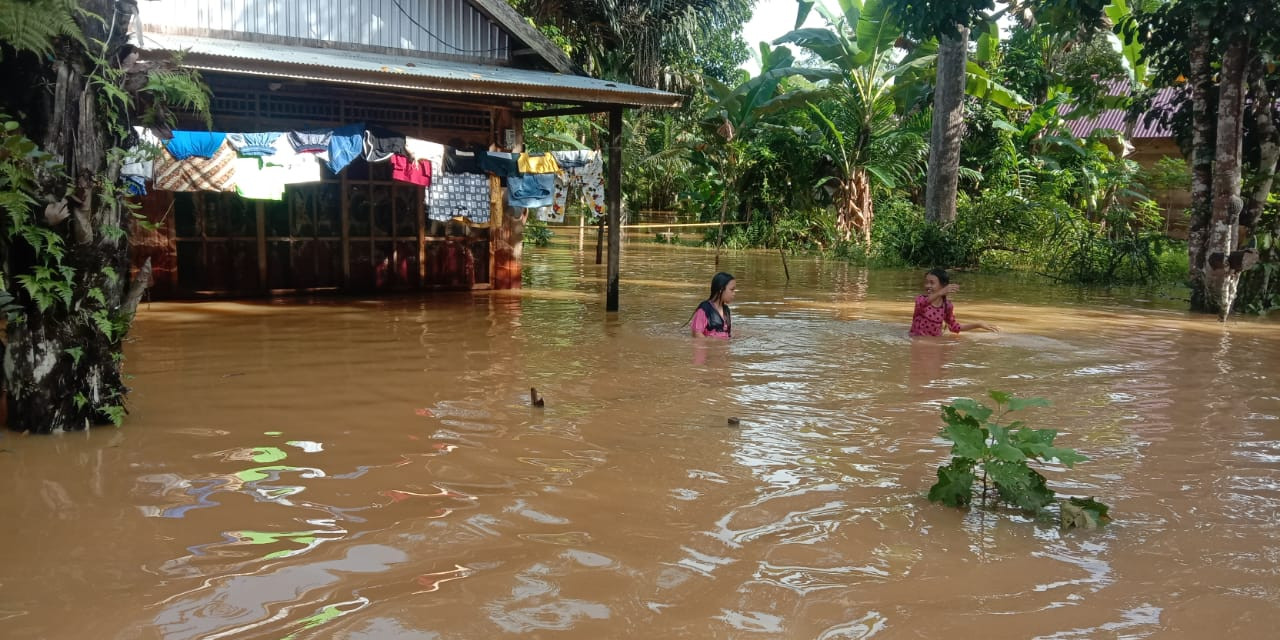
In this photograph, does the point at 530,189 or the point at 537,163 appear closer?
the point at 537,163

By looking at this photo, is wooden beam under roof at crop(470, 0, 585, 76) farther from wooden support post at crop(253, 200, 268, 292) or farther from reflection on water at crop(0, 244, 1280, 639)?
reflection on water at crop(0, 244, 1280, 639)

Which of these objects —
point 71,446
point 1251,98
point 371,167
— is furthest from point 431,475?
point 1251,98

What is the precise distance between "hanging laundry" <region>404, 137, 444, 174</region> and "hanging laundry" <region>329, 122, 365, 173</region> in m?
0.49

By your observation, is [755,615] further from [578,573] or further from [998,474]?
[998,474]

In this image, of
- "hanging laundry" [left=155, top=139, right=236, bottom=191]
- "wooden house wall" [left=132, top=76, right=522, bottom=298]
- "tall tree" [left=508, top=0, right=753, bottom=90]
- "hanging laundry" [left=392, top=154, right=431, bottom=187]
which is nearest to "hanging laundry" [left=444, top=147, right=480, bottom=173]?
"hanging laundry" [left=392, top=154, right=431, bottom=187]

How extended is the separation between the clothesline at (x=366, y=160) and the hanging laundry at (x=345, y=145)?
1cm

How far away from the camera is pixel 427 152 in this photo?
422 inches

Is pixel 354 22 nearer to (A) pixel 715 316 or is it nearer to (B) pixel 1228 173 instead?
(A) pixel 715 316

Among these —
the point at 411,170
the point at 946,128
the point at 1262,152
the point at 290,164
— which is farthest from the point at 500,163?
the point at 946,128

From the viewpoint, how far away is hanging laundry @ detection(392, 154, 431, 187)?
34.7ft

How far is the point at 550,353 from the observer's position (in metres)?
8.41

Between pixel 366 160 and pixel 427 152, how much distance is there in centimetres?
66

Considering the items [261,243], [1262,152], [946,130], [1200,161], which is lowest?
[261,243]

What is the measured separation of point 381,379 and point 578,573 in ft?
12.7
